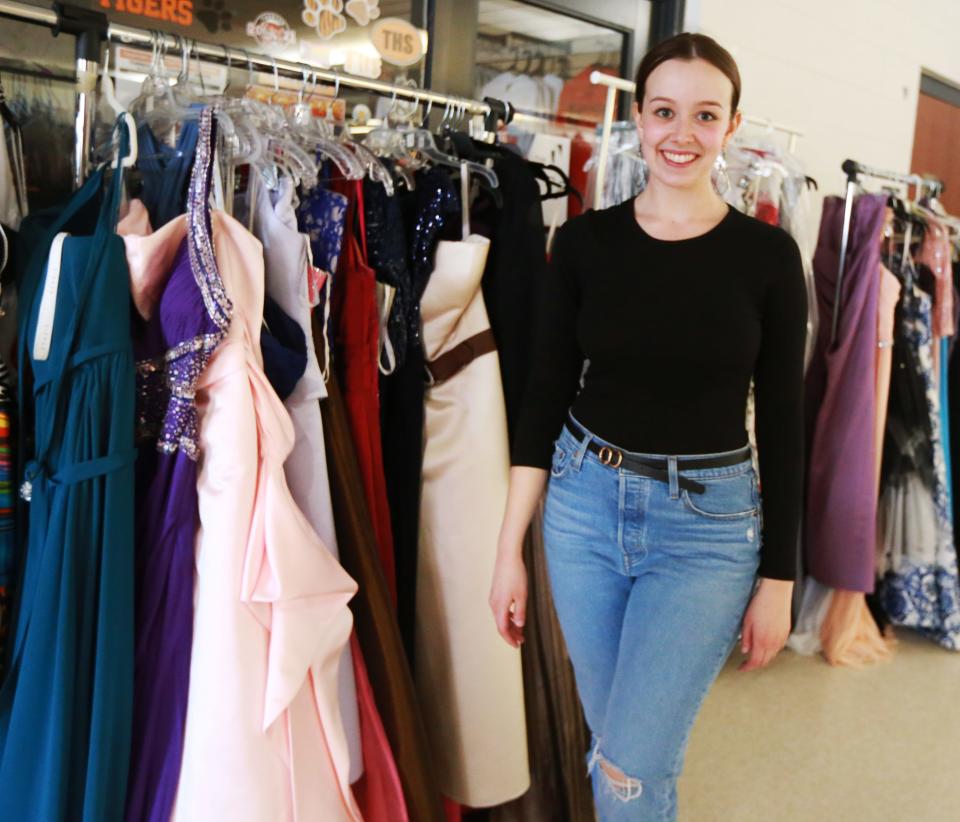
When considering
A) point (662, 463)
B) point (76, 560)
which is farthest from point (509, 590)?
point (76, 560)

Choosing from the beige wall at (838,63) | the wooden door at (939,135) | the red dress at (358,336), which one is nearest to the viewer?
the red dress at (358,336)

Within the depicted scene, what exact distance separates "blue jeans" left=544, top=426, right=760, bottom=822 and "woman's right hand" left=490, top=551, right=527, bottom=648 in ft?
0.33

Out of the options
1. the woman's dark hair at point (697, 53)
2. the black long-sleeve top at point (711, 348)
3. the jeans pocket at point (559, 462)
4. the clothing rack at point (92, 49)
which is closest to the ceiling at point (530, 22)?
the clothing rack at point (92, 49)

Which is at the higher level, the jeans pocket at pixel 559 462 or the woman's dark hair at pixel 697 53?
the woman's dark hair at pixel 697 53

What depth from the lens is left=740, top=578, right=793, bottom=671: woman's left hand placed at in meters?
1.25

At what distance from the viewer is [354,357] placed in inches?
58.2

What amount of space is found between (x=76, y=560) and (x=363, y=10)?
146 centimetres

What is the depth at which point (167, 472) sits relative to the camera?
1.24 m

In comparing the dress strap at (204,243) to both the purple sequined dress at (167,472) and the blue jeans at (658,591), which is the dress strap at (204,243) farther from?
the blue jeans at (658,591)

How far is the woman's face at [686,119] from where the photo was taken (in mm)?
1232

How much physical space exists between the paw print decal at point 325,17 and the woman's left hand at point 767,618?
1495mm

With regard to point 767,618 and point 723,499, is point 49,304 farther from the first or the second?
point 767,618

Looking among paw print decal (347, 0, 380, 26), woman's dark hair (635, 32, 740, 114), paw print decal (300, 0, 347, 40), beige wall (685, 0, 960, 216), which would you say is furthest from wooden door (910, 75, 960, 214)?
woman's dark hair (635, 32, 740, 114)

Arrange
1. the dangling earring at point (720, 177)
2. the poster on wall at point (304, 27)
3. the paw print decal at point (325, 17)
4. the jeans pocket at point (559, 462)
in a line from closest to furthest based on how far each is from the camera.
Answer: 1. the jeans pocket at point (559, 462)
2. the poster on wall at point (304, 27)
3. the paw print decal at point (325, 17)
4. the dangling earring at point (720, 177)
